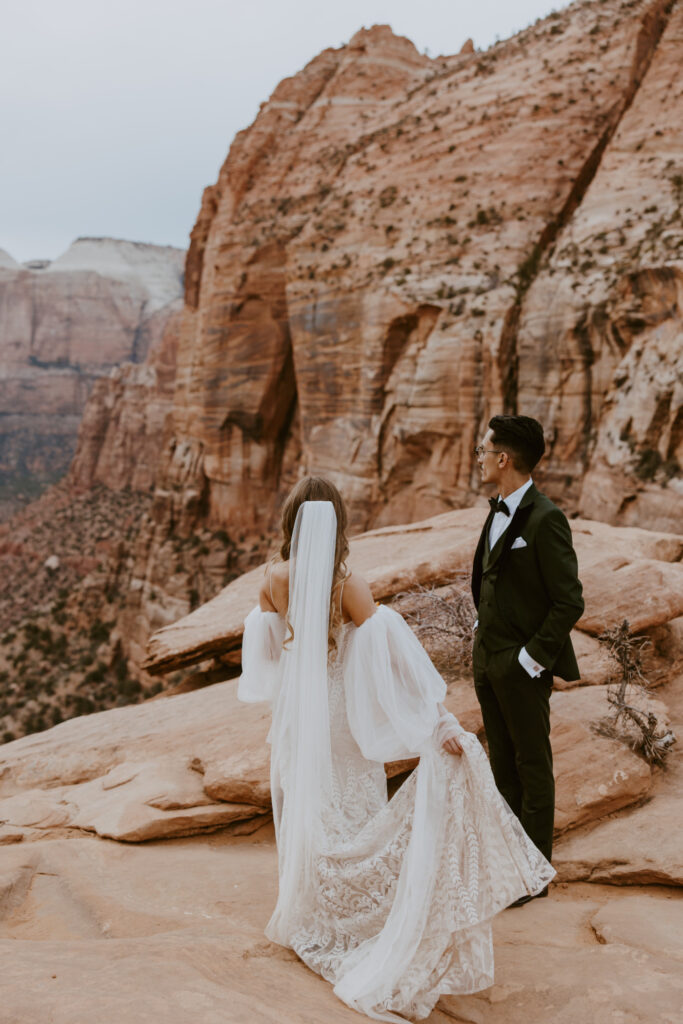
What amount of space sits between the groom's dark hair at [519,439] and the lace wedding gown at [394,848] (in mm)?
1127

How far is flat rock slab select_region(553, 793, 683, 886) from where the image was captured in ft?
13.6

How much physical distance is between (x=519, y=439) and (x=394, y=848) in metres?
2.09

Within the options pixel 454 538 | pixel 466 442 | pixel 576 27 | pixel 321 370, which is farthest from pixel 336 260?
pixel 454 538

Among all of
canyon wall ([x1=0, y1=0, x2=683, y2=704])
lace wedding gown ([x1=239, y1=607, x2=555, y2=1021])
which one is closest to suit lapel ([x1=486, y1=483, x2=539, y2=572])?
lace wedding gown ([x1=239, y1=607, x2=555, y2=1021])

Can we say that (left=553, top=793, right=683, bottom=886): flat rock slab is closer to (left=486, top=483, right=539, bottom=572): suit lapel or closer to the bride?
the bride

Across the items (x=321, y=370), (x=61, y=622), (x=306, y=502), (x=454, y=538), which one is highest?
(x=321, y=370)

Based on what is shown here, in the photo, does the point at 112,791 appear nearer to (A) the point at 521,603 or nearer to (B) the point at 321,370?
(A) the point at 521,603

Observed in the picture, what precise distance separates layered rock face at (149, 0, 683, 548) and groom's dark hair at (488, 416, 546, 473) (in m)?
12.9

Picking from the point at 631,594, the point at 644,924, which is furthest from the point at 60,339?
the point at 644,924

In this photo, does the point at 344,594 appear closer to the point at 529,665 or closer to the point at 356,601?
the point at 356,601

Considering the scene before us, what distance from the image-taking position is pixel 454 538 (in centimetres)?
825

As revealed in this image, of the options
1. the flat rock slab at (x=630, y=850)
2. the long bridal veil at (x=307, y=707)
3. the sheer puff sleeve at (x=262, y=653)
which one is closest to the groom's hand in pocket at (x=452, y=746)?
the long bridal veil at (x=307, y=707)

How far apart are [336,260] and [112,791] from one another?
23843 mm

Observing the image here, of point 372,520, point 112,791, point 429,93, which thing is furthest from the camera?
point 429,93
